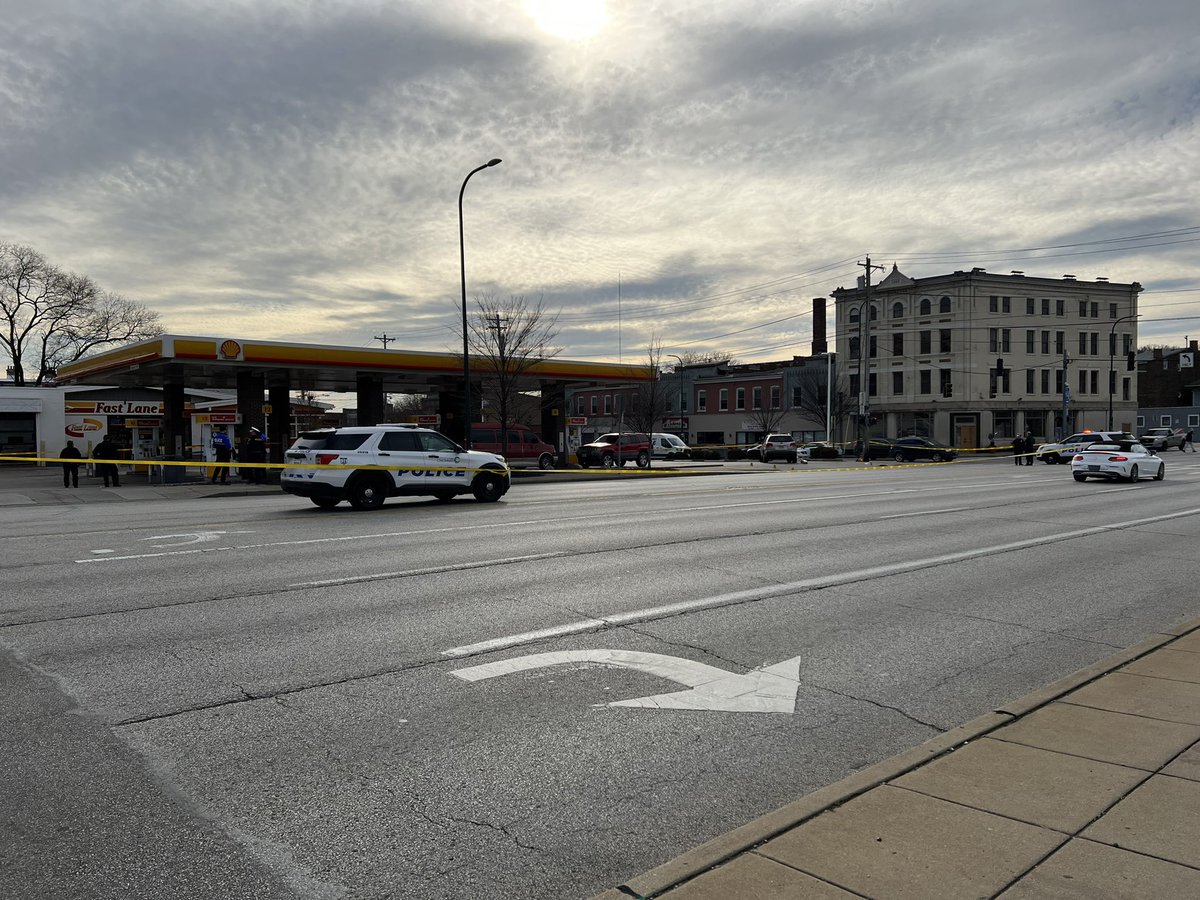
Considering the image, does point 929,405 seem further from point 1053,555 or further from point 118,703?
point 118,703

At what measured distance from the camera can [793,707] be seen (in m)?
5.62

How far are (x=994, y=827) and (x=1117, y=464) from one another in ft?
95.1

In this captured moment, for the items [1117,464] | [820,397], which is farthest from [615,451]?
[820,397]

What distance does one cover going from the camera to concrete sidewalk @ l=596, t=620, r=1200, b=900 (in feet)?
10.9

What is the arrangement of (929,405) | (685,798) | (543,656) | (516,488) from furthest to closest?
(929,405), (516,488), (543,656), (685,798)

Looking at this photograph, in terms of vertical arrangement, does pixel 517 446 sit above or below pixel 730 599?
above

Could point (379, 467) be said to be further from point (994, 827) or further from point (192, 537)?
point (994, 827)

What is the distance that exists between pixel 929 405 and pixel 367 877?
7547 centimetres

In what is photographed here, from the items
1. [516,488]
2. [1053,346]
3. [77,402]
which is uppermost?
[1053,346]

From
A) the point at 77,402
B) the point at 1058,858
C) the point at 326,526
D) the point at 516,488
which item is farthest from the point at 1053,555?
the point at 77,402

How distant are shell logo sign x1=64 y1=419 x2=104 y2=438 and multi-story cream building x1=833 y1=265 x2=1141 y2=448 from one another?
53.6 metres

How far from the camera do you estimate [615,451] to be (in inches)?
1703

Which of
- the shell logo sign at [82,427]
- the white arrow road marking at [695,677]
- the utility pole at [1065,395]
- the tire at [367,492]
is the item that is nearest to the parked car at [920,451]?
the utility pole at [1065,395]

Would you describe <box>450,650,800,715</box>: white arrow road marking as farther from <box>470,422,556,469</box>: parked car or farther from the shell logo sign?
the shell logo sign
